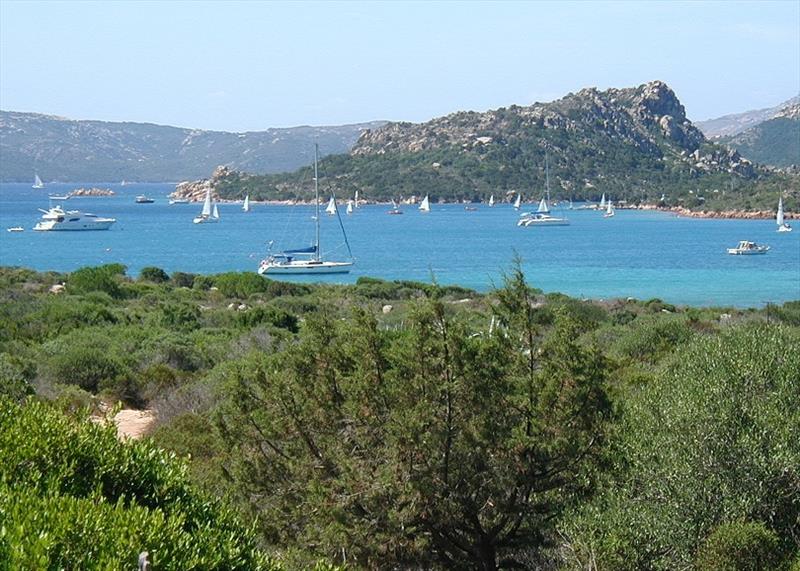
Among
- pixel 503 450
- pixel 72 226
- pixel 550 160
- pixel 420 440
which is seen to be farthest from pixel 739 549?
pixel 550 160

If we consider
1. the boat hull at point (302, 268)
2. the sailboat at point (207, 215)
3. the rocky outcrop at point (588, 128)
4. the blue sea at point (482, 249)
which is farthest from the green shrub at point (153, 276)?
the rocky outcrop at point (588, 128)

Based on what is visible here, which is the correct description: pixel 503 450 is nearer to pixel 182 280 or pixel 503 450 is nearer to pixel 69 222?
pixel 182 280

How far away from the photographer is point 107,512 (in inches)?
185

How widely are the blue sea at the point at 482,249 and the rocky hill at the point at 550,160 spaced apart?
2345 centimetres

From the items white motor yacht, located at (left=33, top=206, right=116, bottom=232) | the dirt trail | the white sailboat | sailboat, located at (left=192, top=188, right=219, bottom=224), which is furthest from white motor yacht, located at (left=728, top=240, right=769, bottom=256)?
sailboat, located at (left=192, top=188, right=219, bottom=224)

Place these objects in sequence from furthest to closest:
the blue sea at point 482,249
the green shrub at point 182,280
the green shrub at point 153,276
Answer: the blue sea at point 482,249 < the green shrub at point 153,276 < the green shrub at point 182,280

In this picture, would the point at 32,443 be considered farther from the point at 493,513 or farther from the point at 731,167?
the point at 731,167

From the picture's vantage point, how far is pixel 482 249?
249 feet

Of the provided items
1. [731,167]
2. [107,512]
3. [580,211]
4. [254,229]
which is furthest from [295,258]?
[731,167]

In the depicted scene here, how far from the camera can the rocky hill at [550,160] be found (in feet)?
496

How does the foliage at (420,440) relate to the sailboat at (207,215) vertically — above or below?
above

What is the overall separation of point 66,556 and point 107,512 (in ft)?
1.50

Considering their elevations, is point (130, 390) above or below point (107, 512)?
below

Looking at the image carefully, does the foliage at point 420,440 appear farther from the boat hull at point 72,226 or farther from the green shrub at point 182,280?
the boat hull at point 72,226
